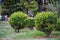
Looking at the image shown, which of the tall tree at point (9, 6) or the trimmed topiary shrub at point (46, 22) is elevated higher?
the trimmed topiary shrub at point (46, 22)

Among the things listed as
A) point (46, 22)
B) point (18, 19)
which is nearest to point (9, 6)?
point (18, 19)

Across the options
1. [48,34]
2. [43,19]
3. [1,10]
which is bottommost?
[1,10]

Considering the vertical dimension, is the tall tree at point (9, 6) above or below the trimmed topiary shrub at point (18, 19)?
below

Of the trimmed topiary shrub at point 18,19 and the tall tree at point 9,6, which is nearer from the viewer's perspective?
the trimmed topiary shrub at point 18,19

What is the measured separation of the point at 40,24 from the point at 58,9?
5.64m

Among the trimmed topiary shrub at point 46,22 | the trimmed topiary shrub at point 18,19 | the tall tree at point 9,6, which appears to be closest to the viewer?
the trimmed topiary shrub at point 46,22

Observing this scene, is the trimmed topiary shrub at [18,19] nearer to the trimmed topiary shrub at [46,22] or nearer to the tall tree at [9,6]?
the trimmed topiary shrub at [46,22]

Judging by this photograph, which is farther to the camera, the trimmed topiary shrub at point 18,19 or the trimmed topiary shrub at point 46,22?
the trimmed topiary shrub at point 18,19

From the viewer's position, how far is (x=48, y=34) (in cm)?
1672

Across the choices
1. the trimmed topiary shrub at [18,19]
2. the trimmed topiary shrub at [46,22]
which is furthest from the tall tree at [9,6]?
the trimmed topiary shrub at [46,22]

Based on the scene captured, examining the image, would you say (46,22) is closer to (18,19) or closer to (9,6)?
(18,19)

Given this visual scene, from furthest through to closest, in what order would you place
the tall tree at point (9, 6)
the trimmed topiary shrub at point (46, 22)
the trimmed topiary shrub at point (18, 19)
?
the tall tree at point (9, 6) → the trimmed topiary shrub at point (18, 19) → the trimmed topiary shrub at point (46, 22)

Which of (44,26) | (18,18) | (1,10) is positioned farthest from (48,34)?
(1,10)

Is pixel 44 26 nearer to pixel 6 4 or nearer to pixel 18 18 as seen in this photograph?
pixel 18 18
